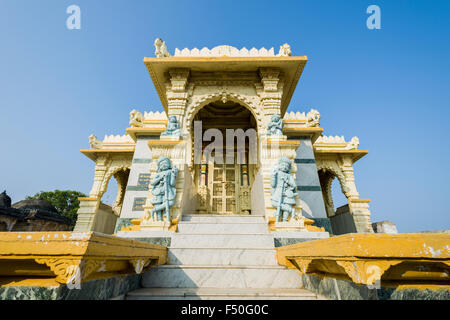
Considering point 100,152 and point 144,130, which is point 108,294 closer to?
point 144,130

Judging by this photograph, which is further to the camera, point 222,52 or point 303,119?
point 303,119

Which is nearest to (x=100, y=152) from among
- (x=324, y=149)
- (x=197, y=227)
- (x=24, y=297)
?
(x=197, y=227)

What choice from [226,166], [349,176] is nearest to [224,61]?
[226,166]

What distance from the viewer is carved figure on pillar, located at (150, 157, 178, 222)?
5.19m

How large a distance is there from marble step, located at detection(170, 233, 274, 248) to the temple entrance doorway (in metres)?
4.43

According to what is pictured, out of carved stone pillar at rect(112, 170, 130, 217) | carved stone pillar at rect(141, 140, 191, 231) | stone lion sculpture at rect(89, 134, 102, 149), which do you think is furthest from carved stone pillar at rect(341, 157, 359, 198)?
carved stone pillar at rect(112, 170, 130, 217)

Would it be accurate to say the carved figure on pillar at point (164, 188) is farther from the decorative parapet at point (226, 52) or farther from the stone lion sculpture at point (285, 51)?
the stone lion sculpture at point (285, 51)

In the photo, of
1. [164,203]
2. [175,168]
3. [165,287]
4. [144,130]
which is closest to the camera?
[165,287]

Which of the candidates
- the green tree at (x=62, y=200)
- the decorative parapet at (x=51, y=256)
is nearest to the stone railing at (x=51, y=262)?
the decorative parapet at (x=51, y=256)

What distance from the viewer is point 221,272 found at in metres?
3.36

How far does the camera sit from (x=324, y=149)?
35.2 ft

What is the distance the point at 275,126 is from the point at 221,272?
14.3 ft

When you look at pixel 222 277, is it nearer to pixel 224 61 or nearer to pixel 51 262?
pixel 51 262
